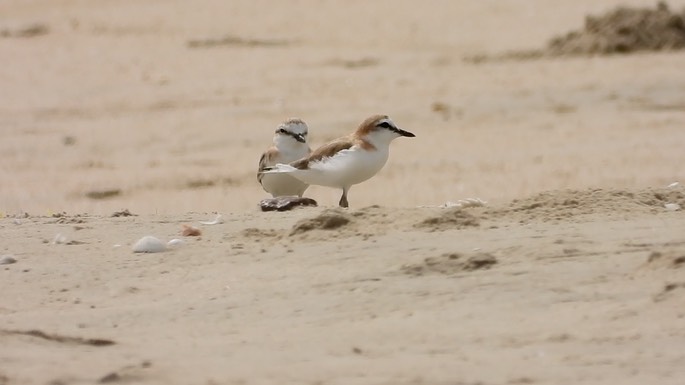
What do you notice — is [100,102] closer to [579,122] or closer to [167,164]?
[167,164]

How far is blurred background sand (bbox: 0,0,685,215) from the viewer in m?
12.2

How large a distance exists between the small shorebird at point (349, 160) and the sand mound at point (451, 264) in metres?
2.46

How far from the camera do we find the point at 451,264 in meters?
5.57

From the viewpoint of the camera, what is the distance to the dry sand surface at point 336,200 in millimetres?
4695

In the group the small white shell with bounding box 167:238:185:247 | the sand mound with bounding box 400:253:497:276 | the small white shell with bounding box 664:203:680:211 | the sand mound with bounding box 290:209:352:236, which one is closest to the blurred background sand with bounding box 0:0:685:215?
the small white shell with bounding box 664:203:680:211

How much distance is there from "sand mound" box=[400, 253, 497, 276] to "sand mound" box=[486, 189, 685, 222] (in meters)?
1.02

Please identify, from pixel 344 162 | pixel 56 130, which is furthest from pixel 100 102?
pixel 344 162

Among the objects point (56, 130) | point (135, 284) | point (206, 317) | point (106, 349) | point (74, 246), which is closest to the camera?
point (106, 349)

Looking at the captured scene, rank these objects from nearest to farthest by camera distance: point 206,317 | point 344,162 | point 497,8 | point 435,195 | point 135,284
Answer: point 206,317 → point 135,284 → point 344,162 → point 435,195 → point 497,8

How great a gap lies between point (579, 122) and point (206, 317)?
9.42 metres

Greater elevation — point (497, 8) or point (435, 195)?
point (497, 8)

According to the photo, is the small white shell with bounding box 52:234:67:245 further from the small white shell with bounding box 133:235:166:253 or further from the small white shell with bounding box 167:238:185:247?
the small white shell with bounding box 167:238:185:247

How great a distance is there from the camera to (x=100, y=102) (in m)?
16.8

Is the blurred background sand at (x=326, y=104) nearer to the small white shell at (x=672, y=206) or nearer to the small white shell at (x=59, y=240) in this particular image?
the small white shell at (x=672, y=206)
